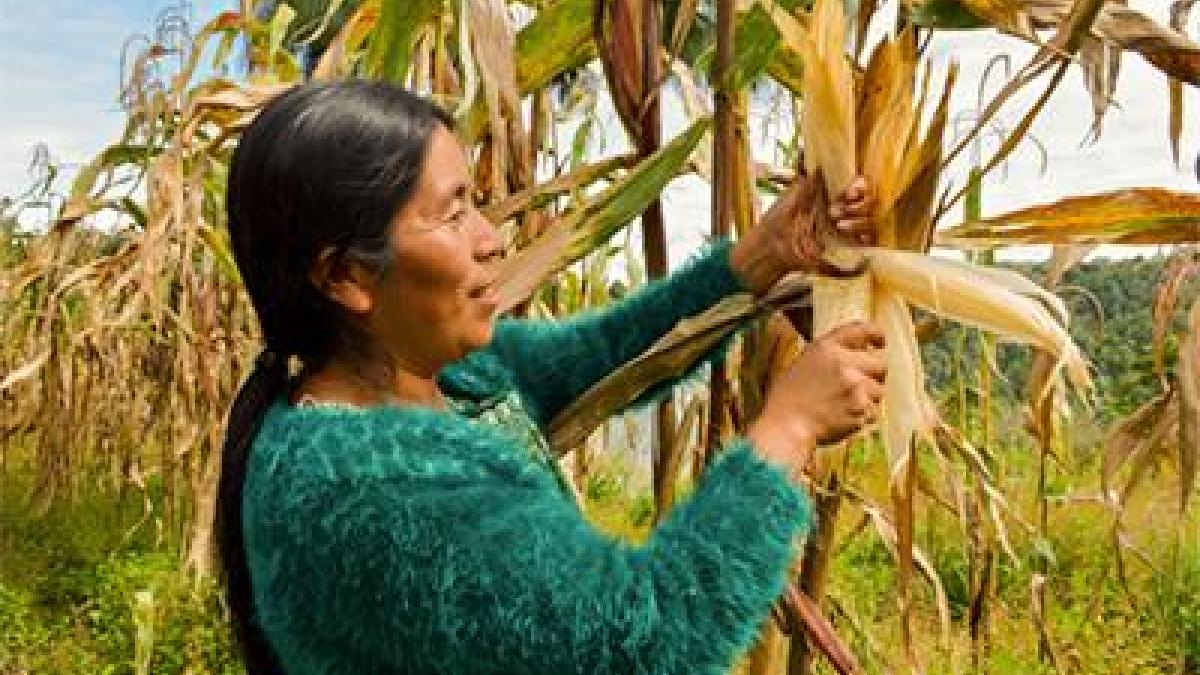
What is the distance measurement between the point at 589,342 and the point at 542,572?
288mm

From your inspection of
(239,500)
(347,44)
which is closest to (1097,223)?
(239,500)

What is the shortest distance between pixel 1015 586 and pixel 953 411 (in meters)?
1.71

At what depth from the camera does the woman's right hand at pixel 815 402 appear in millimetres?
620

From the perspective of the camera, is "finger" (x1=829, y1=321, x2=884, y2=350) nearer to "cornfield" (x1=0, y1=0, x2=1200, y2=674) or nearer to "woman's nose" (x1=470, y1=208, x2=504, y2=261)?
"cornfield" (x1=0, y1=0, x2=1200, y2=674)

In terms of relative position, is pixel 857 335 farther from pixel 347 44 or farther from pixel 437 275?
pixel 347 44

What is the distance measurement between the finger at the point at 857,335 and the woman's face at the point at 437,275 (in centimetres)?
15

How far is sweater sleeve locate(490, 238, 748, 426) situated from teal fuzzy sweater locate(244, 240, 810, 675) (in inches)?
7.8

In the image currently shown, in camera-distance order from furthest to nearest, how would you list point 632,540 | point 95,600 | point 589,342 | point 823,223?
point 95,600, point 632,540, point 589,342, point 823,223

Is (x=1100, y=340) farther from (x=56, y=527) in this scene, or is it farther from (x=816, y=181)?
(x=56, y=527)

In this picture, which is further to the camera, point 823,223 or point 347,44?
point 347,44

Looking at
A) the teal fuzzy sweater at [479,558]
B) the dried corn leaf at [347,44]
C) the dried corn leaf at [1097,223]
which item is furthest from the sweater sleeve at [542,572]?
the dried corn leaf at [347,44]

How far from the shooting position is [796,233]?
2.46 ft

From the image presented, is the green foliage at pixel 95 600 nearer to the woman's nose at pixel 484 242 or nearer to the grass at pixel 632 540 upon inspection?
the grass at pixel 632 540

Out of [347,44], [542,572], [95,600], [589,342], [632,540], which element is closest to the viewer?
[542,572]
